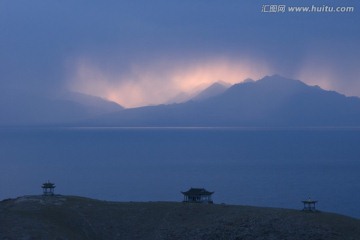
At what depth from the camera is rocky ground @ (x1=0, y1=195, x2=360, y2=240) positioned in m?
53.5

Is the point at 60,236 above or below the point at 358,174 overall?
below

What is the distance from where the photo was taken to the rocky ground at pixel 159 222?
175 feet

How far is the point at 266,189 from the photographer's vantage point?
15550 centimetres

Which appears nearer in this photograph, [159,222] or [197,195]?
[159,222]

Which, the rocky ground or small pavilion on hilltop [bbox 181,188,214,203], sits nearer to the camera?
the rocky ground

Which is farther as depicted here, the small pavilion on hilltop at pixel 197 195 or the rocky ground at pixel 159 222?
the small pavilion on hilltop at pixel 197 195

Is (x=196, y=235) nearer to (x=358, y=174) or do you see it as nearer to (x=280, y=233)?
(x=280, y=233)

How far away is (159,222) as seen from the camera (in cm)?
5903

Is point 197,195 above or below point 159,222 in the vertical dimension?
above

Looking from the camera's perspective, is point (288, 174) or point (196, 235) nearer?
point (196, 235)

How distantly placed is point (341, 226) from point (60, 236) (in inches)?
1066

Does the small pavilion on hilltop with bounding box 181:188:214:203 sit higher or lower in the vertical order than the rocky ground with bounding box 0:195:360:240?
higher

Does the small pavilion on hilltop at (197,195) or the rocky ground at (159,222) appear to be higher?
the small pavilion on hilltop at (197,195)

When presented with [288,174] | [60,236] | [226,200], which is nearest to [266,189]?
[226,200]
